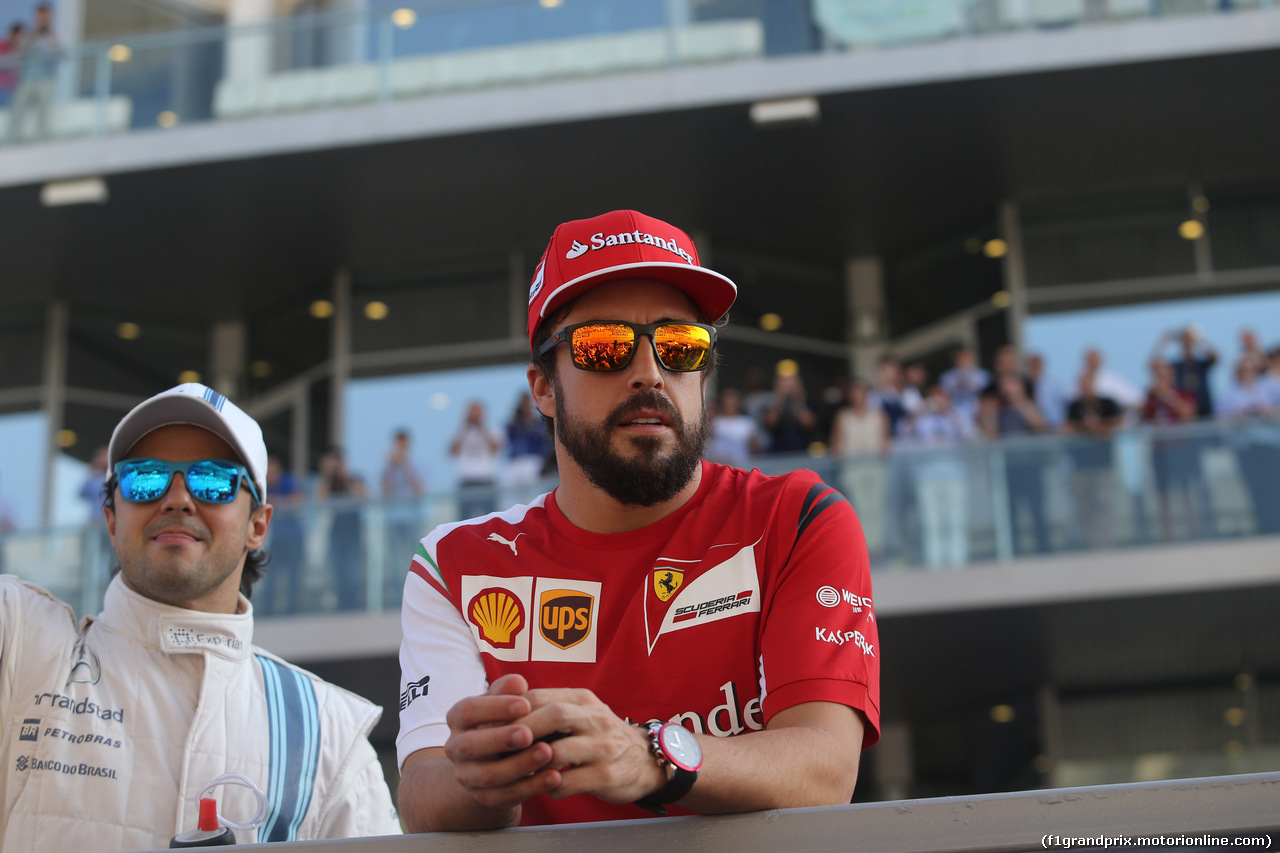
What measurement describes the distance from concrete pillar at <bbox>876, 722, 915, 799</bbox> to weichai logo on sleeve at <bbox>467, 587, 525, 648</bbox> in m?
12.7

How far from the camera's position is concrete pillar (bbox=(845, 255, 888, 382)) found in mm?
15828

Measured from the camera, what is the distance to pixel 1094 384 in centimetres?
1112

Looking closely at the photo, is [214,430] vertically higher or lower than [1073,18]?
lower

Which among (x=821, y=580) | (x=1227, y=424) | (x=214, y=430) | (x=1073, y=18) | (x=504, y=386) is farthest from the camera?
(x=504, y=386)

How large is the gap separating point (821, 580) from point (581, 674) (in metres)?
0.44

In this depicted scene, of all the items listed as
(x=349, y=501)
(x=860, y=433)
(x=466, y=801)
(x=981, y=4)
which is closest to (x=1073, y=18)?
(x=981, y=4)

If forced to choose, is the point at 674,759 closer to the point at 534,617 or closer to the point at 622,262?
the point at 534,617

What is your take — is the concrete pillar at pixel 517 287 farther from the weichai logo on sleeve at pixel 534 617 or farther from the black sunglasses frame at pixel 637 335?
the weichai logo on sleeve at pixel 534 617

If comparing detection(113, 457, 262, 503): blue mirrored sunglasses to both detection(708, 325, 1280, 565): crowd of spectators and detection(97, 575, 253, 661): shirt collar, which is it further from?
detection(708, 325, 1280, 565): crowd of spectators

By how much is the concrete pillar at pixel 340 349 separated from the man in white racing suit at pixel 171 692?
42.3 feet

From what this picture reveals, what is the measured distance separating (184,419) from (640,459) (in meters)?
1.33

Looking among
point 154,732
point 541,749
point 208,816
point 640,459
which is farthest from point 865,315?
point 541,749

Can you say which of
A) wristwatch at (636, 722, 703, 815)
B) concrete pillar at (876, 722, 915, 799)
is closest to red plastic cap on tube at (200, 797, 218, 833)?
wristwatch at (636, 722, 703, 815)

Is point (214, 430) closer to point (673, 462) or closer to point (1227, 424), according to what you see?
point (673, 462)
